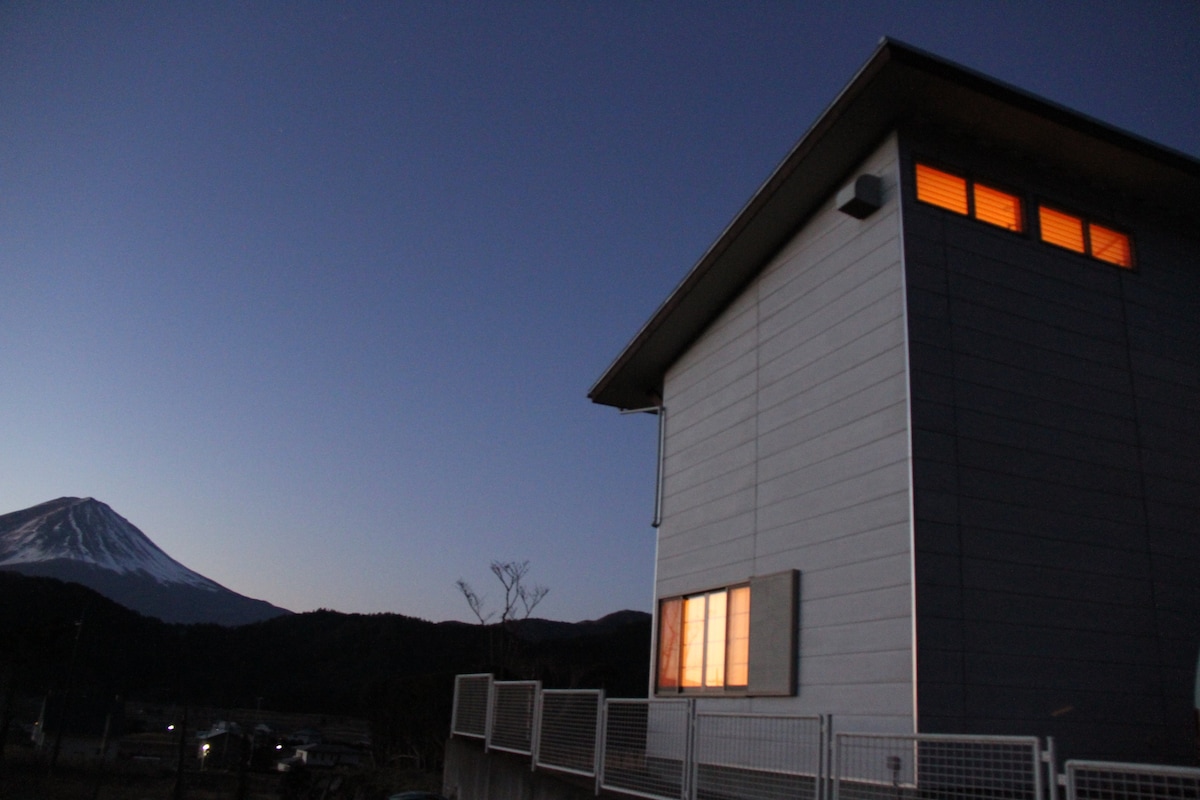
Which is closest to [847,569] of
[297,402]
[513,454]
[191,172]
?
[191,172]

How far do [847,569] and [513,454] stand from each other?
84.8 feet

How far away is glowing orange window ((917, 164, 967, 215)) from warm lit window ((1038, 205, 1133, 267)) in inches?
33.2

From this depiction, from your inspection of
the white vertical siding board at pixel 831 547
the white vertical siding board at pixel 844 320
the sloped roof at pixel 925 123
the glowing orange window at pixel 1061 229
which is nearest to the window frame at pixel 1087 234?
the glowing orange window at pixel 1061 229

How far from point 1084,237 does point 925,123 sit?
1887 millimetres

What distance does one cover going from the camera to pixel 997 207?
7.91 m

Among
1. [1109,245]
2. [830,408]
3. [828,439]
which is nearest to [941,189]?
[1109,245]

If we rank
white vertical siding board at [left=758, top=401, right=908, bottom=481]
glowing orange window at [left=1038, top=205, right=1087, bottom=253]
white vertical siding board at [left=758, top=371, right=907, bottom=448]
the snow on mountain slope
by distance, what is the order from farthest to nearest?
the snow on mountain slope < glowing orange window at [left=1038, top=205, right=1087, bottom=253] < white vertical siding board at [left=758, top=371, right=907, bottom=448] < white vertical siding board at [left=758, top=401, right=908, bottom=481]

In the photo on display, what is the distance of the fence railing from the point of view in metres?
4.18

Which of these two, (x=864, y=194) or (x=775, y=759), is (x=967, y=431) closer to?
(x=864, y=194)

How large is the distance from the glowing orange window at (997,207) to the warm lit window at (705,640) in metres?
4.07

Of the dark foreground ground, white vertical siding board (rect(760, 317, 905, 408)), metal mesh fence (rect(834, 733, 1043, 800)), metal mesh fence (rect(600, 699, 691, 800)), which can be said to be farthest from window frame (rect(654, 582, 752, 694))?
the dark foreground ground

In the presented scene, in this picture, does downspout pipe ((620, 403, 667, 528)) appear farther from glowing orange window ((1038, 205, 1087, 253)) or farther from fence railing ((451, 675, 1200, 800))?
glowing orange window ((1038, 205, 1087, 253))

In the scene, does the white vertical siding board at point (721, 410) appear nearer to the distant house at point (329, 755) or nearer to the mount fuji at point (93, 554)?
the distant house at point (329, 755)

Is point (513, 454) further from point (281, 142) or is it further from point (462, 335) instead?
point (281, 142)
